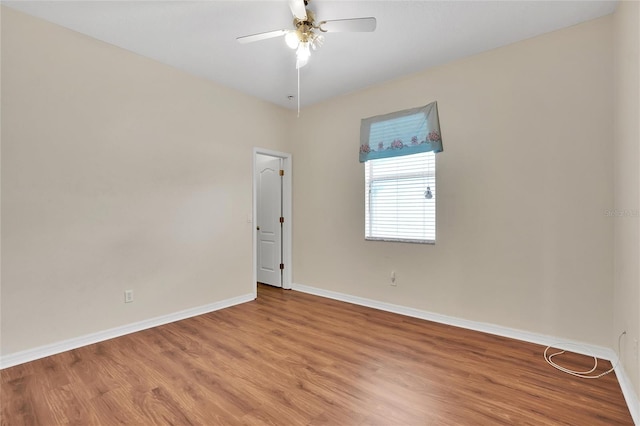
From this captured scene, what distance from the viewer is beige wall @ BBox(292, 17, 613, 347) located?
2.56 meters

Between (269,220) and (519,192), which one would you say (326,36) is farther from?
(269,220)

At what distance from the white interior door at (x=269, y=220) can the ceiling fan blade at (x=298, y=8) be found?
111 inches

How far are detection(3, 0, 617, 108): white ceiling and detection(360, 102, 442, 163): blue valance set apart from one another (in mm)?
505

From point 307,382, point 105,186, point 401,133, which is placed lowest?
point 307,382

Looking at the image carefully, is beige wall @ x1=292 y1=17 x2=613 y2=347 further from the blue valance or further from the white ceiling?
the white ceiling

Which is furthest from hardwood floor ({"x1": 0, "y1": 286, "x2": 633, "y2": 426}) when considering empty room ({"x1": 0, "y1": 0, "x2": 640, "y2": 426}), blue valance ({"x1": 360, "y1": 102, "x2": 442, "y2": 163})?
blue valance ({"x1": 360, "y1": 102, "x2": 442, "y2": 163})

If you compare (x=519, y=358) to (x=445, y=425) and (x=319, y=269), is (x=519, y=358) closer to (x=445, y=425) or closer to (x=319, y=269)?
(x=445, y=425)

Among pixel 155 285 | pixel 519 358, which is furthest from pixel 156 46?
pixel 519 358

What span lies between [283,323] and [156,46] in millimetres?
3147

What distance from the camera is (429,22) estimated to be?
8.57 feet

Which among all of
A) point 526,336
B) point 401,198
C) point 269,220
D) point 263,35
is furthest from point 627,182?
point 269,220

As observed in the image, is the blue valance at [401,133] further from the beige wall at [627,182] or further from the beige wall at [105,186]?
the beige wall at [105,186]

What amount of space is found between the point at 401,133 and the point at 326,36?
4.60 ft

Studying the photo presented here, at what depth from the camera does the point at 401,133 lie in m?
3.64
